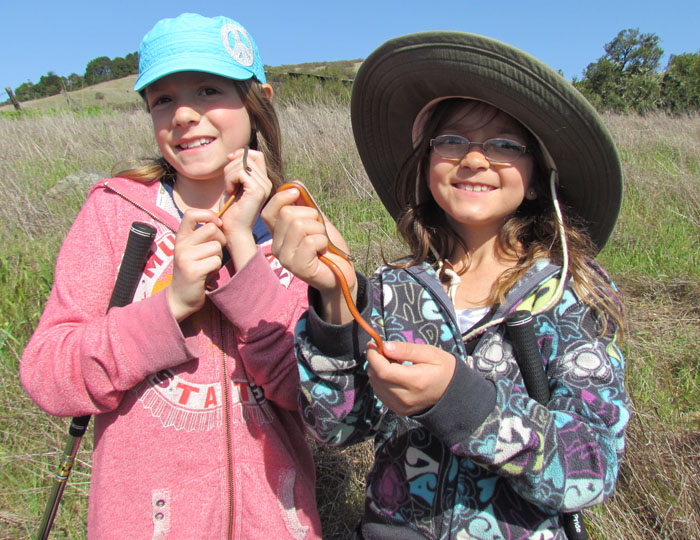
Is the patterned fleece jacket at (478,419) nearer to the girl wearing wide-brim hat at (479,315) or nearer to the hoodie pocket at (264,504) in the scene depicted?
the girl wearing wide-brim hat at (479,315)

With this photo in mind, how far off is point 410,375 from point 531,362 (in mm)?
384

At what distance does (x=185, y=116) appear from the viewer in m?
1.46

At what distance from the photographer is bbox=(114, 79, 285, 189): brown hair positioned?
1.57 metres

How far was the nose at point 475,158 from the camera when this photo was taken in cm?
135

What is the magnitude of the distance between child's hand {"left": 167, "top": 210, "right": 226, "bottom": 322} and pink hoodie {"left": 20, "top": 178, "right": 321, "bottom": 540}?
0.12 feet

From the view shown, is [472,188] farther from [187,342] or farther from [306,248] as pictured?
[187,342]

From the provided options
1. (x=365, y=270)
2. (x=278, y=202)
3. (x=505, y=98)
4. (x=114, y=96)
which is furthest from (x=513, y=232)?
(x=114, y=96)

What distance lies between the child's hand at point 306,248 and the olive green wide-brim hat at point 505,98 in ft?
1.77

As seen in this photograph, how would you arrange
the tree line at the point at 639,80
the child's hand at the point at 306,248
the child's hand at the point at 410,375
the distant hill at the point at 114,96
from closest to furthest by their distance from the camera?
the child's hand at the point at 410,375 → the child's hand at the point at 306,248 → the distant hill at the point at 114,96 → the tree line at the point at 639,80

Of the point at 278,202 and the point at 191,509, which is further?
the point at 191,509

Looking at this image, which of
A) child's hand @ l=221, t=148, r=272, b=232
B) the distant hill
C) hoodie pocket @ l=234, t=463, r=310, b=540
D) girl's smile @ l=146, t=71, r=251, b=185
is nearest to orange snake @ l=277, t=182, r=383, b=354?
child's hand @ l=221, t=148, r=272, b=232

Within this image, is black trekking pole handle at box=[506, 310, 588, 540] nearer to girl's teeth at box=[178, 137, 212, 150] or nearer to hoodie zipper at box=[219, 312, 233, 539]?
hoodie zipper at box=[219, 312, 233, 539]

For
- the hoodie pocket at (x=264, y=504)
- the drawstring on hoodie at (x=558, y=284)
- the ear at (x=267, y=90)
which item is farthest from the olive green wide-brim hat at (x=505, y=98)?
the hoodie pocket at (x=264, y=504)

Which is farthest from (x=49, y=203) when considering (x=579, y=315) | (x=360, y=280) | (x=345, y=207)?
(x=579, y=315)
